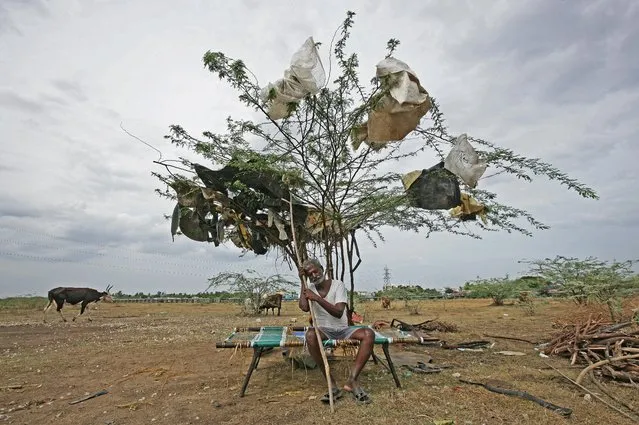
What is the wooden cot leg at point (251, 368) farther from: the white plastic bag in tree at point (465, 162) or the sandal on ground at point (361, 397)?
the white plastic bag in tree at point (465, 162)

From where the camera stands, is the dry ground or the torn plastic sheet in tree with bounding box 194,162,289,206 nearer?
the dry ground

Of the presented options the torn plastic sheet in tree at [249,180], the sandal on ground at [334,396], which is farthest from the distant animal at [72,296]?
the sandal on ground at [334,396]

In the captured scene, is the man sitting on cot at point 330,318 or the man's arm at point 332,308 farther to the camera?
the man's arm at point 332,308

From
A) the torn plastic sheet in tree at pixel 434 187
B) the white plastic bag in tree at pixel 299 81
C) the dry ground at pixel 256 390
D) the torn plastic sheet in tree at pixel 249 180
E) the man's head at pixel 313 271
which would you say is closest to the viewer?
the dry ground at pixel 256 390

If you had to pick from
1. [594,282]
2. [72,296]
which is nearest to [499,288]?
[594,282]

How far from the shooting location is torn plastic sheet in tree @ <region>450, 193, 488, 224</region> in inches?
224

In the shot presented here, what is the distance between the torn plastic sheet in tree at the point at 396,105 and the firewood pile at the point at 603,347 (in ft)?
11.1

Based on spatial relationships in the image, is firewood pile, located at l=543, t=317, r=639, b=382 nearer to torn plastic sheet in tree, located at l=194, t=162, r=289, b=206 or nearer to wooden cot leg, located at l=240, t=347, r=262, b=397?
wooden cot leg, located at l=240, t=347, r=262, b=397

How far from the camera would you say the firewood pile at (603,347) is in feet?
14.9

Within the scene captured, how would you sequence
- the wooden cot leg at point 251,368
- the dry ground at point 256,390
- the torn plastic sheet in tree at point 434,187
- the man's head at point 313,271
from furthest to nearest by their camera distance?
the torn plastic sheet in tree at point 434,187 → the man's head at point 313,271 → the wooden cot leg at point 251,368 → the dry ground at point 256,390

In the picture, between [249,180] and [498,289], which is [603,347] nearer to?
[249,180]

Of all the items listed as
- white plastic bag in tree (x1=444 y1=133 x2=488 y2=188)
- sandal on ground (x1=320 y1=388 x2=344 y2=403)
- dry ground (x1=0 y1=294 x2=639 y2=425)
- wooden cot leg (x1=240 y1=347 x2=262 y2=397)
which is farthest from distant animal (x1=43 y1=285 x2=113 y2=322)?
white plastic bag in tree (x1=444 y1=133 x2=488 y2=188)

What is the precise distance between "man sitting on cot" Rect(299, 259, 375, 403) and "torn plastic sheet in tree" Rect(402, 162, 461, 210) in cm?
175

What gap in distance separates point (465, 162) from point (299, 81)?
81.1 inches
